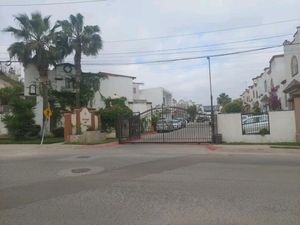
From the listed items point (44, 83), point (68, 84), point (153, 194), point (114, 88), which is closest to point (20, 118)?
point (44, 83)

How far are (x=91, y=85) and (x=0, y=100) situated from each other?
48.3 feet

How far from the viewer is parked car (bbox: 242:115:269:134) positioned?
1082 inches

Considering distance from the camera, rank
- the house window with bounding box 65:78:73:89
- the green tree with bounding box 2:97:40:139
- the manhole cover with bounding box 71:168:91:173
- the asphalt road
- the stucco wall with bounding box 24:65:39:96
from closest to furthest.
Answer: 1. the asphalt road
2. the manhole cover with bounding box 71:168:91:173
3. the green tree with bounding box 2:97:40:139
4. the stucco wall with bounding box 24:65:39:96
5. the house window with bounding box 65:78:73:89

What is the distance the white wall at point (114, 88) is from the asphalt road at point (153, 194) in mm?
28341

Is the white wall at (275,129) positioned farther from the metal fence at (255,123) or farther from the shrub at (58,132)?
the shrub at (58,132)

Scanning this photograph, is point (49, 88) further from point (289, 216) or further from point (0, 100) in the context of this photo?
point (289, 216)

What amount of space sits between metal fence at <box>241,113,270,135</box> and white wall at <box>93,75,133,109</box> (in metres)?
19.6

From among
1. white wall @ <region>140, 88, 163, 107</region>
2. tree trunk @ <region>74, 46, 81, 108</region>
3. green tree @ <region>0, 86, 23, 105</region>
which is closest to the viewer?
tree trunk @ <region>74, 46, 81, 108</region>

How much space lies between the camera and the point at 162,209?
8344mm

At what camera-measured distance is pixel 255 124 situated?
91.7ft

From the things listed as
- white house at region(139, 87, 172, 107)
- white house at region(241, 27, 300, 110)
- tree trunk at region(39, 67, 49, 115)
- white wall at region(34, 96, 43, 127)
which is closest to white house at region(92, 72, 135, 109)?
white wall at region(34, 96, 43, 127)

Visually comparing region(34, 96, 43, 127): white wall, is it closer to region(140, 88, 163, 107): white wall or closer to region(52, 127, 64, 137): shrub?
region(52, 127, 64, 137): shrub

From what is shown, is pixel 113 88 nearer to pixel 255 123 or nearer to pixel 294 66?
pixel 294 66

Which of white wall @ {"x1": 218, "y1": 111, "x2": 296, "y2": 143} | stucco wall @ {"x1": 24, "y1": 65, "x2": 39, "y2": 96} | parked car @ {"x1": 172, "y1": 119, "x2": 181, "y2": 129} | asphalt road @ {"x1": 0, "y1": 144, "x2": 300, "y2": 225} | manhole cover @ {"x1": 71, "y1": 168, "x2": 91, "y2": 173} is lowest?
asphalt road @ {"x1": 0, "y1": 144, "x2": 300, "y2": 225}
